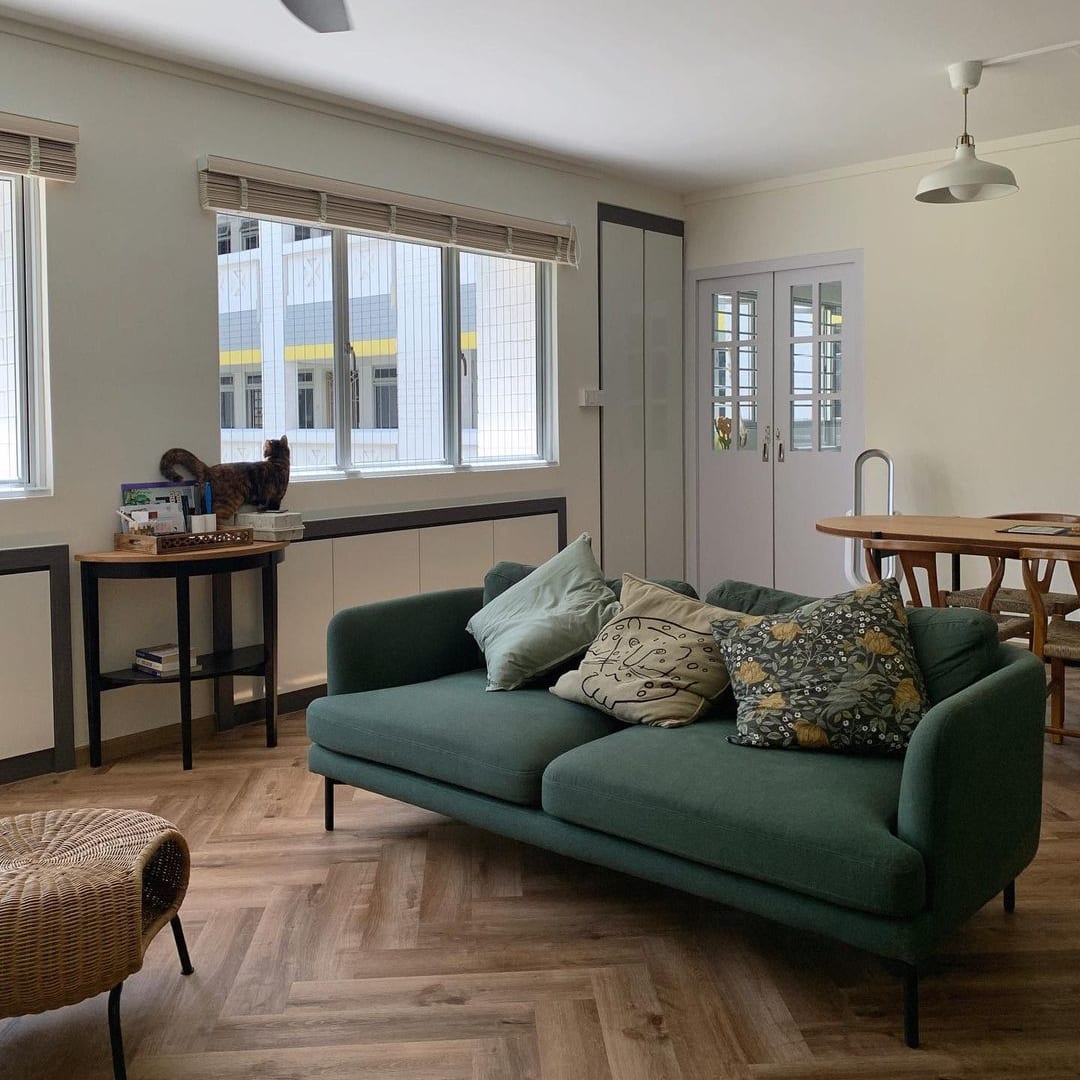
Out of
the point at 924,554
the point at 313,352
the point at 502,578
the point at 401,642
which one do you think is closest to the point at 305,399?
the point at 313,352

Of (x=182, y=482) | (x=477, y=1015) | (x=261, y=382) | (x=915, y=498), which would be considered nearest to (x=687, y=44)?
(x=261, y=382)

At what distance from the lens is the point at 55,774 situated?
402cm

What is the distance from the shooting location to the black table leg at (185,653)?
13.1 feet

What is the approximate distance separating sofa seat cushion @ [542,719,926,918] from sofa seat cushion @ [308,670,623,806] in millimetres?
114

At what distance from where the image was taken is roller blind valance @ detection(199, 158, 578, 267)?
14.6ft

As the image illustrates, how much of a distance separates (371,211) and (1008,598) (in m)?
3.10

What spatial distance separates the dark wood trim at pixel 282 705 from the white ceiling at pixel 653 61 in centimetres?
245

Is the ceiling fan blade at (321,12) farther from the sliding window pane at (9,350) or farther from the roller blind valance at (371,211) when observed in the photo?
the roller blind valance at (371,211)

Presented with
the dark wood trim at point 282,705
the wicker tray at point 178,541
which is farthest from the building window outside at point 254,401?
the dark wood trim at point 282,705

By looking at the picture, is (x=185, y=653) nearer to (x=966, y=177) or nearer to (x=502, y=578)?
(x=502, y=578)

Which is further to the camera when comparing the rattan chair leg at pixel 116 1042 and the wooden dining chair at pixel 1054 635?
the wooden dining chair at pixel 1054 635

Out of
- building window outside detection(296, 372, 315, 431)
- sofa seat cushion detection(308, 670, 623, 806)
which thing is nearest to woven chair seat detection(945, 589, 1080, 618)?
sofa seat cushion detection(308, 670, 623, 806)

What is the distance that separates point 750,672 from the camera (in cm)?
279

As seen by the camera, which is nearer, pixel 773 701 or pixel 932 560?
pixel 773 701
